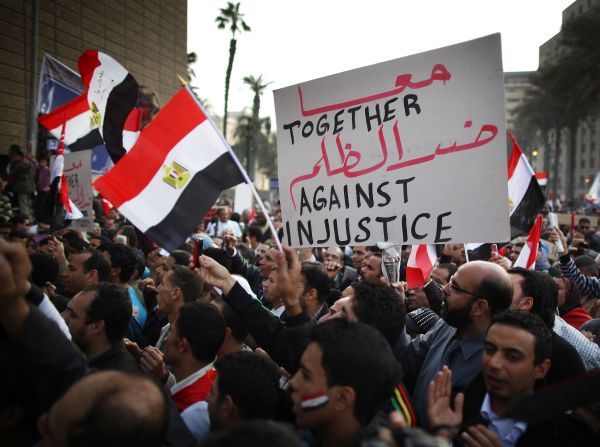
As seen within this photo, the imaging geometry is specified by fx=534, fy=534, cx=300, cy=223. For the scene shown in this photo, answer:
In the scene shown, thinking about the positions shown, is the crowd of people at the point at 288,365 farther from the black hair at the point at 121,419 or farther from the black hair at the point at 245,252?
the black hair at the point at 245,252

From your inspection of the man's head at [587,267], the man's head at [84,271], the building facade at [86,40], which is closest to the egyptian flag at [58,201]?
the man's head at [84,271]

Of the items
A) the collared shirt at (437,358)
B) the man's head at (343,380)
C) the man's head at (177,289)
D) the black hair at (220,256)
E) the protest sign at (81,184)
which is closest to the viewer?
the man's head at (343,380)

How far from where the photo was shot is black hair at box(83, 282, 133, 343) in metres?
3.12

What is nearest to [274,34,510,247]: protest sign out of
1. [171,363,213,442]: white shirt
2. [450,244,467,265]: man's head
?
[171,363,213,442]: white shirt

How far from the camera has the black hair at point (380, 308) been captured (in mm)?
3037

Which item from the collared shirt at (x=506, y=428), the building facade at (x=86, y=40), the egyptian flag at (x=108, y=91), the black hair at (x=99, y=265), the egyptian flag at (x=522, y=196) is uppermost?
the building facade at (x=86, y=40)

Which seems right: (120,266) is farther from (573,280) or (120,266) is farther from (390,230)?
(573,280)

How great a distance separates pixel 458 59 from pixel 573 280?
319 cm

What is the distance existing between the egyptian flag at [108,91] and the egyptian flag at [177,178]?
1.95 meters

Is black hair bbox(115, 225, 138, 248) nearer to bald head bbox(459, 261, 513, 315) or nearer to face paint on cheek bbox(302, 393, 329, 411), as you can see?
bald head bbox(459, 261, 513, 315)

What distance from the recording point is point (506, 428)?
8.50 feet

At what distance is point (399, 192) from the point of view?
3615mm

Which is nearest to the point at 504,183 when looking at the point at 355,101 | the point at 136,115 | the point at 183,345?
the point at 355,101

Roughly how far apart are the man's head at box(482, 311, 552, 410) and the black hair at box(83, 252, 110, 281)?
3.40 meters
